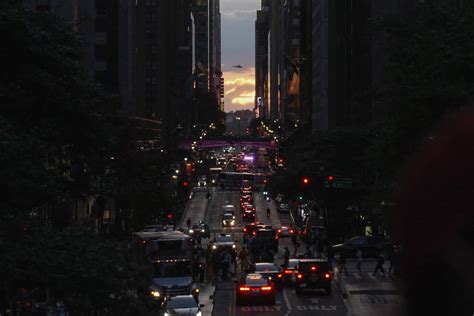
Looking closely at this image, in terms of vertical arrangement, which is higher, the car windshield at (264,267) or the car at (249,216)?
the car windshield at (264,267)

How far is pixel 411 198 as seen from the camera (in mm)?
1905

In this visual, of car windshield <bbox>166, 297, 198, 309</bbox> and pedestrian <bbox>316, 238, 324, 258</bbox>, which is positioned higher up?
car windshield <bbox>166, 297, 198, 309</bbox>

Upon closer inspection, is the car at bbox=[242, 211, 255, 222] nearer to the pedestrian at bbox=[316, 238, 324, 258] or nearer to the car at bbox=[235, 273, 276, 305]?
the pedestrian at bbox=[316, 238, 324, 258]

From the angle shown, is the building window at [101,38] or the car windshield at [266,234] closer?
the car windshield at [266,234]

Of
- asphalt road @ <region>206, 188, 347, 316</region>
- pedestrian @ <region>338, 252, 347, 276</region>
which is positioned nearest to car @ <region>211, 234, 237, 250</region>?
pedestrian @ <region>338, 252, 347, 276</region>

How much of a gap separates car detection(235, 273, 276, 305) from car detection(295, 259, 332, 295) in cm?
269

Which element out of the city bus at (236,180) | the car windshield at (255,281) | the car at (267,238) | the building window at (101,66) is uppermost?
the building window at (101,66)

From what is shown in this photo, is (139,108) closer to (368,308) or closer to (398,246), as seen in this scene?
(368,308)

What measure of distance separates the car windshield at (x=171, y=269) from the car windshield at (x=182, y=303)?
37.5ft

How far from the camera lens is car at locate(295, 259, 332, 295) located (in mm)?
44969

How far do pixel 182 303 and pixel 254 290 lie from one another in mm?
8550

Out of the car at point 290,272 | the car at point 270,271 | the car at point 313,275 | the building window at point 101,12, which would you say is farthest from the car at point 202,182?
the car at point 313,275

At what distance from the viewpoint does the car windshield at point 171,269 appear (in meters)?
46.1

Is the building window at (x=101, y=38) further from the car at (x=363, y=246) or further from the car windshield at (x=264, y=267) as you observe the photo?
the car windshield at (x=264, y=267)
